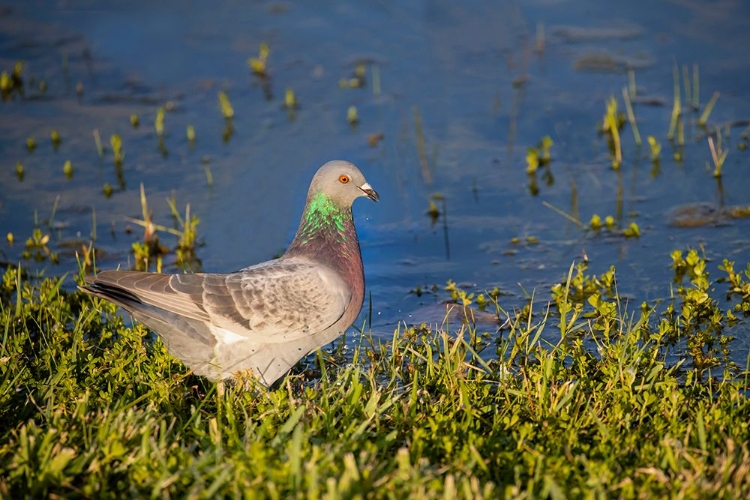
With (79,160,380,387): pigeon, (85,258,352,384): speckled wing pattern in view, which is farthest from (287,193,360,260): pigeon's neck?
(85,258,352,384): speckled wing pattern

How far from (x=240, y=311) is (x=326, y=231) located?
79cm

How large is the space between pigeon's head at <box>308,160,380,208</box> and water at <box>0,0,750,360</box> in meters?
0.95

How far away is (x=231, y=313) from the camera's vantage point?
504 cm

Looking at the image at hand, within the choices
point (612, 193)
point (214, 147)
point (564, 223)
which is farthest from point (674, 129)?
point (214, 147)

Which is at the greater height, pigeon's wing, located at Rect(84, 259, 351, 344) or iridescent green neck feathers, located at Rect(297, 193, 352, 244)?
iridescent green neck feathers, located at Rect(297, 193, 352, 244)

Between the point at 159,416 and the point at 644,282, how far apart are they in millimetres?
3461

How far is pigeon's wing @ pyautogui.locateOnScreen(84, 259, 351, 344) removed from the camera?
16.4ft

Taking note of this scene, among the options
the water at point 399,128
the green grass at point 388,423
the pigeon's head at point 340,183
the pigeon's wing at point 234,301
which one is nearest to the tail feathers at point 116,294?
the pigeon's wing at point 234,301

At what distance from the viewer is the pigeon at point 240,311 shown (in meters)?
5.02

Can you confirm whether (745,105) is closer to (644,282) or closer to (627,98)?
(627,98)

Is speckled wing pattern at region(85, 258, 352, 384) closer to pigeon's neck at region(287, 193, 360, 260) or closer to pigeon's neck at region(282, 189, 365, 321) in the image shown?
pigeon's neck at region(282, 189, 365, 321)

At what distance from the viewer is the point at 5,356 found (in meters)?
4.84

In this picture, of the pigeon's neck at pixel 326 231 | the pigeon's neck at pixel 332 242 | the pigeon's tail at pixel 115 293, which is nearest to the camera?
the pigeon's tail at pixel 115 293

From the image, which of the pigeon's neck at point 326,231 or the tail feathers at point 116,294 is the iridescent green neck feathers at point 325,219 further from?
the tail feathers at point 116,294
